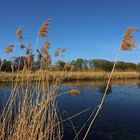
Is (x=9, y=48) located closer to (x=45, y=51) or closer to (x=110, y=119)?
(x=45, y=51)

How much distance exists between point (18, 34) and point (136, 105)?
8.15 metres

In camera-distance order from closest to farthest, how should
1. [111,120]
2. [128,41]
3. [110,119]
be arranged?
[128,41] < [111,120] < [110,119]

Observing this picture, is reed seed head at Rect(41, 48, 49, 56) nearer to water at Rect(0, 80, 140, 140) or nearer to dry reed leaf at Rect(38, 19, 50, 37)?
dry reed leaf at Rect(38, 19, 50, 37)

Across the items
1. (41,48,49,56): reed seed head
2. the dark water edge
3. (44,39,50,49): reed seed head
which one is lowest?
the dark water edge

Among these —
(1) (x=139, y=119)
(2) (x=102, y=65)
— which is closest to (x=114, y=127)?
(1) (x=139, y=119)

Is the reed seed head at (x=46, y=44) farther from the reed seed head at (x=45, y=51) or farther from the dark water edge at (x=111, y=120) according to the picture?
the dark water edge at (x=111, y=120)

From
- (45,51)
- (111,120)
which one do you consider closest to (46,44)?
(45,51)

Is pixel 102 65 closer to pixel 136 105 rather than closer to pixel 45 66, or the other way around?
pixel 136 105

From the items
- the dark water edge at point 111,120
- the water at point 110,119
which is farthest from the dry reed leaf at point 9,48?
the dark water edge at point 111,120

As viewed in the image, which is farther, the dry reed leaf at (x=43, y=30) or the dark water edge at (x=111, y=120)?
the dark water edge at (x=111, y=120)

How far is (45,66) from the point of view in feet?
12.2

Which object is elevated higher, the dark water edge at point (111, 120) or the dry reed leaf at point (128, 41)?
the dry reed leaf at point (128, 41)

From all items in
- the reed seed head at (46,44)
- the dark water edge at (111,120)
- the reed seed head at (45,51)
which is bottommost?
the dark water edge at (111,120)

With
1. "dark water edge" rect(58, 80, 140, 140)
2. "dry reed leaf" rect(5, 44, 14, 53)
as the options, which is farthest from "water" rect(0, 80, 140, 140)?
"dry reed leaf" rect(5, 44, 14, 53)
